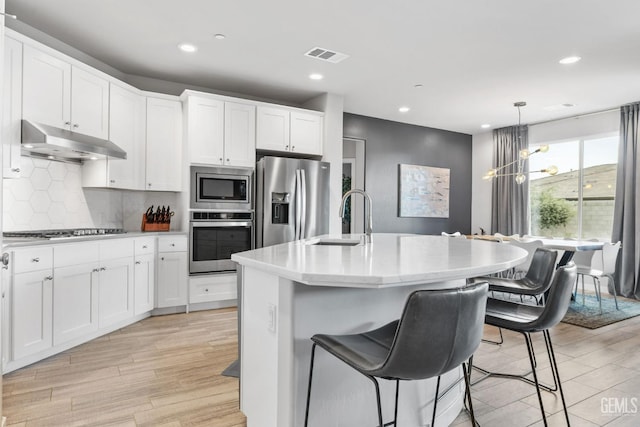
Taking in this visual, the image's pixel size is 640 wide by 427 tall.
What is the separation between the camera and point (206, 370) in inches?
105

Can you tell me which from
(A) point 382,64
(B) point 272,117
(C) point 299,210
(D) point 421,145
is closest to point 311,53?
(A) point 382,64

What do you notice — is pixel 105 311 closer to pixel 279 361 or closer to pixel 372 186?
pixel 279 361

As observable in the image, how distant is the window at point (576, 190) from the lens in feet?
18.8

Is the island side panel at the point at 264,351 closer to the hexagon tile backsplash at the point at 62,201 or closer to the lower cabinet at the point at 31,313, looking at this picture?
the lower cabinet at the point at 31,313

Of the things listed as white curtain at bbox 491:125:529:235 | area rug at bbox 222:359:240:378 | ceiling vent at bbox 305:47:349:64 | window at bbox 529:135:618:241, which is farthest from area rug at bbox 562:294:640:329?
ceiling vent at bbox 305:47:349:64

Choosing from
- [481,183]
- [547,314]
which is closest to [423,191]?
[481,183]

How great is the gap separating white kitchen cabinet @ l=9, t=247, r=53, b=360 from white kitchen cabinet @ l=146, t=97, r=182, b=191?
1.56m

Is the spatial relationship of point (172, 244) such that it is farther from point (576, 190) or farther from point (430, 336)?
point (576, 190)

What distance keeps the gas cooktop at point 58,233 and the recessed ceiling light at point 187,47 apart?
1859mm

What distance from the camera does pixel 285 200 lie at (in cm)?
454

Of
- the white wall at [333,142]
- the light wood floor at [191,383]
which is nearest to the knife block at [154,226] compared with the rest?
the light wood floor at [191,383]

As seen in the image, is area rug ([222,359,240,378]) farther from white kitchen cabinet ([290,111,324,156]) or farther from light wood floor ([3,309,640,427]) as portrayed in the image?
white kitchen cabinet ([290,111,324,156])

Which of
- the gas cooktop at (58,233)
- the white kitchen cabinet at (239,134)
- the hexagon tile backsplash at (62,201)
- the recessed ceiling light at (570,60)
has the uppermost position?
the recessed ceiling light at (570,60)

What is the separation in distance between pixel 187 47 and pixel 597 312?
514cm
